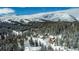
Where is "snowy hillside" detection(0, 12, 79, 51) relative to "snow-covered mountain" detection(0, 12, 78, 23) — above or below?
below

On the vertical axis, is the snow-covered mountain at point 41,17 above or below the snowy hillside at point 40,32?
above

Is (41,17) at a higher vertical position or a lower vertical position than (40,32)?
higher
